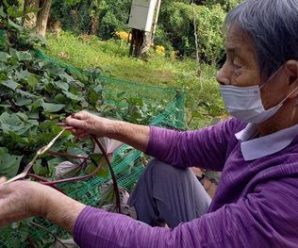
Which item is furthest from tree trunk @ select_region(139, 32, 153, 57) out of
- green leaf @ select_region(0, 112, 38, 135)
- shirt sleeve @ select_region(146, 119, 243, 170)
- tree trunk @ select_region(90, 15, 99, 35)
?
green leaf @ select_region(0, 112, 38, 135)

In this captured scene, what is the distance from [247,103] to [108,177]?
79 cm

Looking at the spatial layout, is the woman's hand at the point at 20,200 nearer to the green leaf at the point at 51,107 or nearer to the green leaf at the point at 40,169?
the green leaf at the point at 40,169

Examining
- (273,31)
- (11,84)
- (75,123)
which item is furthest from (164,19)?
(273,31)

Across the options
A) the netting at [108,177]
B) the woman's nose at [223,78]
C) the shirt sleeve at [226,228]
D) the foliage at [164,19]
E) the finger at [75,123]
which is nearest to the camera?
the shirt sleeve at [226,228]

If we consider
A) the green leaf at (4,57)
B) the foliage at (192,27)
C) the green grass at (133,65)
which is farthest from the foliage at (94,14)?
the green leaf at (4,57)

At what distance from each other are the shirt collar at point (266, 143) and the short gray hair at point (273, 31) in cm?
19

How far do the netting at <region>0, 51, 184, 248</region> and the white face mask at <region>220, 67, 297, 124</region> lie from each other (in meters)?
0.67

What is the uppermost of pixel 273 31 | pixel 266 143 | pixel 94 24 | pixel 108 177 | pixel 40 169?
pixel 273 31

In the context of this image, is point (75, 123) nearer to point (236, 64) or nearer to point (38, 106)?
point (38, 106)

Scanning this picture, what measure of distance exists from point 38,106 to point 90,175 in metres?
0.53

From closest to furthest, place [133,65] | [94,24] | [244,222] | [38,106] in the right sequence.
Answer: [244,222] < [38,106] < [133,65] < [94,24]

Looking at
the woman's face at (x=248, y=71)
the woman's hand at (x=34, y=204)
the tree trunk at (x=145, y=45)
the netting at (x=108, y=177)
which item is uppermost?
the woman's face at (x=248, y=71)

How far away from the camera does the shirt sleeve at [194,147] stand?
2145mm

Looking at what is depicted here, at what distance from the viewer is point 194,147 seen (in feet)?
7.16
